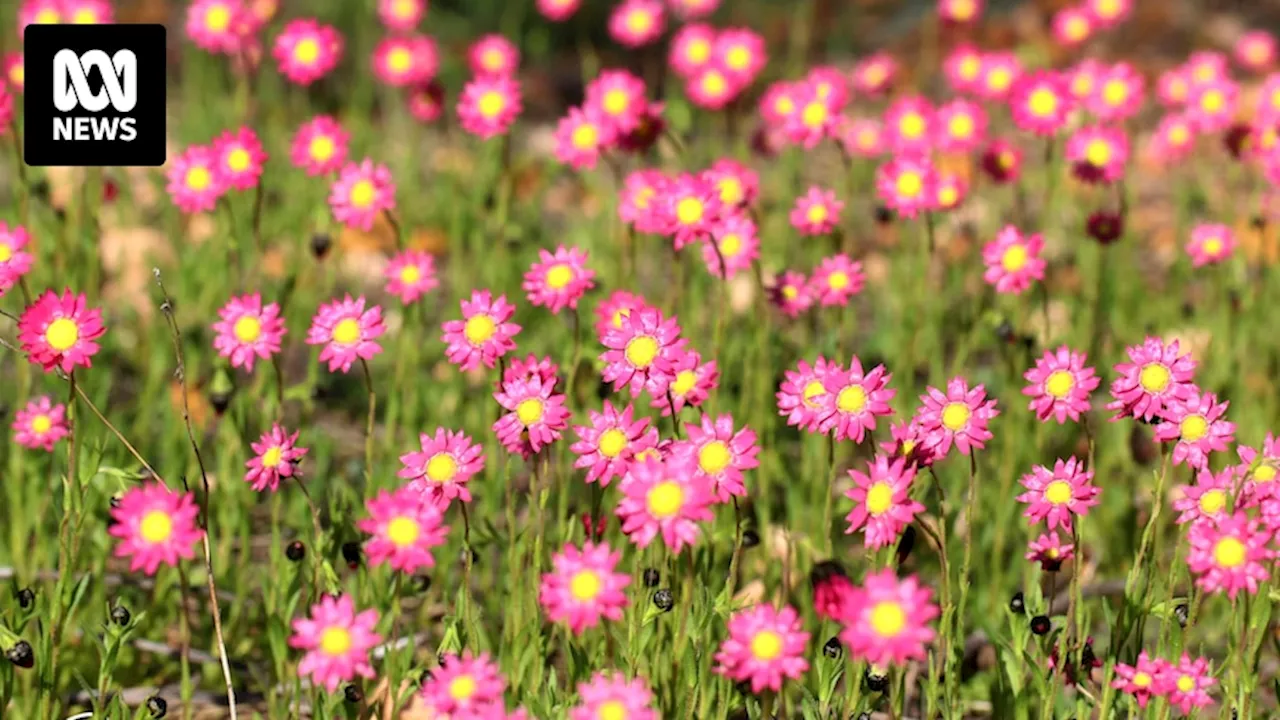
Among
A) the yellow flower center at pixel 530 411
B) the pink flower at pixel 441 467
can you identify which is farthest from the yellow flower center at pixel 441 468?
the yellow flower center at pixel 530 411

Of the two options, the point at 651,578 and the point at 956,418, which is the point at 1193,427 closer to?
the point at 956,418

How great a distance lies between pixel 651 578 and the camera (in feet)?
7.31

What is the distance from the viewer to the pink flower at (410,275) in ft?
9.33

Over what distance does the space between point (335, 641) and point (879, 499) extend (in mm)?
720

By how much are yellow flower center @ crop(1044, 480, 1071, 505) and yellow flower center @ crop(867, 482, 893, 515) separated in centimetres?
26

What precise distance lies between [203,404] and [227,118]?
1.67 meters

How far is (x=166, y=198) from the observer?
Answer: 14.4ft

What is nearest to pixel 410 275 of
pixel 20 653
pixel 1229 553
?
pixel 20 653

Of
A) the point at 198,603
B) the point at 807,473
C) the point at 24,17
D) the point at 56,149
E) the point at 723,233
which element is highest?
the point at 24,17

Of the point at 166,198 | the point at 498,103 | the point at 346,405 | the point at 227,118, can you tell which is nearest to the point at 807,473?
the point at 498,103

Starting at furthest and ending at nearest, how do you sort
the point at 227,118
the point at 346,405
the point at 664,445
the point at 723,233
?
the point at 227,118 → the point at 346,405 → the point at 723,233 → the point at 664,445

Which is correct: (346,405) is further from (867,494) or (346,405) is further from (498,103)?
(867,494)

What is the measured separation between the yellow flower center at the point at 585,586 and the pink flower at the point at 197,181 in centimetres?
144

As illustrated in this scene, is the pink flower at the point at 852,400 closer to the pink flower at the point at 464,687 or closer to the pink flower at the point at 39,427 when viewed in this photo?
the pink flower at the point at 464,687
